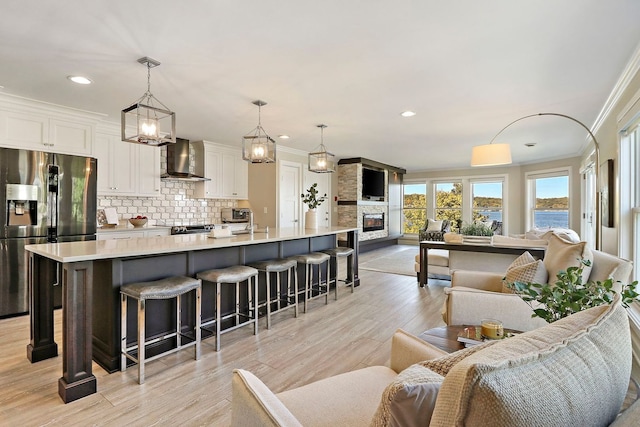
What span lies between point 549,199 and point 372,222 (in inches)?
178

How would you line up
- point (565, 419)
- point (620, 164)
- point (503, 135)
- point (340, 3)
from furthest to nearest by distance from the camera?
1. point (503, 135)
2. point (620, 164)
3. point (340, 3)
4. point (565, 419)

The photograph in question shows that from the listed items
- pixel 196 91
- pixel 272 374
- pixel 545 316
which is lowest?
pixel 272 374

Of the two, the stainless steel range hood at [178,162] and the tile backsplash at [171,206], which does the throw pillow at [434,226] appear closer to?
the tile backsplash at [171,206]

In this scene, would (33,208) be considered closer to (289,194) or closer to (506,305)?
(289,194)

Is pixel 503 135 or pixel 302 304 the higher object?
pixel 503 135

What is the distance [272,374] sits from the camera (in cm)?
241

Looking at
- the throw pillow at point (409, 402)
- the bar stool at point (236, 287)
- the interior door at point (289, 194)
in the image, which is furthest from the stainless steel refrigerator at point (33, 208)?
the throw pillow at point (409, 402)

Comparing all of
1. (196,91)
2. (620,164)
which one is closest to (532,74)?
(620,164)

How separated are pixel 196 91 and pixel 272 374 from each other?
9.59 ft

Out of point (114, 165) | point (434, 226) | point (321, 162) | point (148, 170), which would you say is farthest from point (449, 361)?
point (434, 226)

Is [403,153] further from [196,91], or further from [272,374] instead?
[272,374]

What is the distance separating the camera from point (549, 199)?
8445 millimetres

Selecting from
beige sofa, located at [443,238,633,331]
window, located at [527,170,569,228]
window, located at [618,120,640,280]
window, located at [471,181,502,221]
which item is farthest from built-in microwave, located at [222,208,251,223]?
window, located at [527,170,569,228]

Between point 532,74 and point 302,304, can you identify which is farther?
point 302,304
